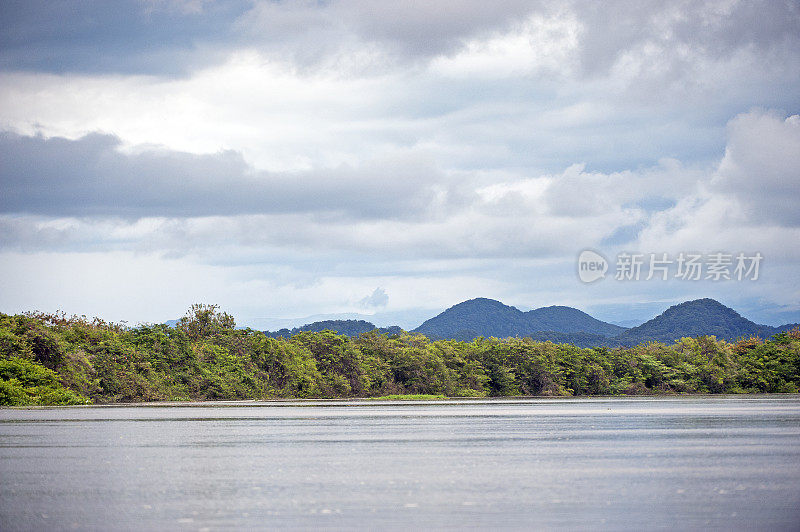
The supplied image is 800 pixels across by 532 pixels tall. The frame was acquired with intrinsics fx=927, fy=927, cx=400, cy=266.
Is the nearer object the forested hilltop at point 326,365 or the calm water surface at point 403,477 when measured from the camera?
the calm water surface at point 403,477

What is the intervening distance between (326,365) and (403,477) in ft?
218

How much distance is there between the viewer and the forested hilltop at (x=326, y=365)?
6856 centimetres

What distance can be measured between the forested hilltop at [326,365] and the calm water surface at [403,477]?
26480mm

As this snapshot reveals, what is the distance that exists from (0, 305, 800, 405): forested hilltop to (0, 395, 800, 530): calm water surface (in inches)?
1043

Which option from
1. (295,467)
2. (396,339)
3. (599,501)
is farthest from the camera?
(396,339)

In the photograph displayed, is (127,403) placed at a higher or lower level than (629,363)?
lower

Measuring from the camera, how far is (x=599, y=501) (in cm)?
1922

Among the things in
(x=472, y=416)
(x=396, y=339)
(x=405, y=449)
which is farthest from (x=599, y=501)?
(x=396, y=339)

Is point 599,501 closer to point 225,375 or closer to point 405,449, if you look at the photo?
point 405,449

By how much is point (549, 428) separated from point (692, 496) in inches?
907

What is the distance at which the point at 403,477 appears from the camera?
77.7 feet

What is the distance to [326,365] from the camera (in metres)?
89.6

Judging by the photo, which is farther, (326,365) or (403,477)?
(326,365)

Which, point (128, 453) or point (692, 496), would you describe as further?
point (128, 453)
